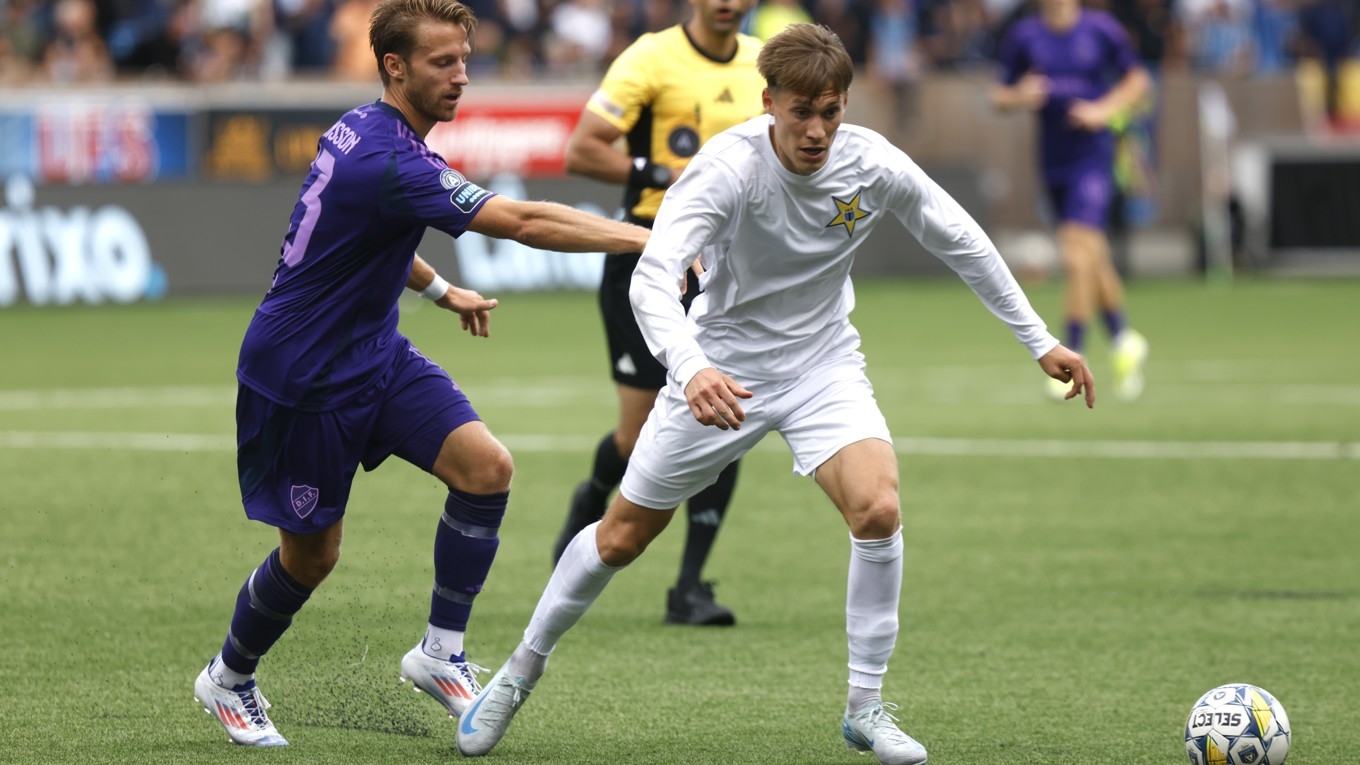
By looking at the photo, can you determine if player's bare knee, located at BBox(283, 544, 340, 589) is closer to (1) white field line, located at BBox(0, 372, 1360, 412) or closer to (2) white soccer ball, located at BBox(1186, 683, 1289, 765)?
(2) white soccer ball, located at BBox(1186, 683, 1289, 765)

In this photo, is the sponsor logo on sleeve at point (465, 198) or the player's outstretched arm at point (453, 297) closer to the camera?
the sponsor logo on sleeve at point (465, 198)

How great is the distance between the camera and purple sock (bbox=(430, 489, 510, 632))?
608 cm

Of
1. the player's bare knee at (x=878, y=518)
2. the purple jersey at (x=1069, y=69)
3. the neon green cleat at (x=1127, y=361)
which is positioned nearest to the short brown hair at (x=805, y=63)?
the player's bare knee at (x=878, y=518)

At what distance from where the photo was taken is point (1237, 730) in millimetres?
5473

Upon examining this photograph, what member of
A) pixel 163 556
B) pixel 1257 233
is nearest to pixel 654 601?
pixel 163 556

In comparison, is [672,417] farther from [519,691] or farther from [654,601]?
[654,601]

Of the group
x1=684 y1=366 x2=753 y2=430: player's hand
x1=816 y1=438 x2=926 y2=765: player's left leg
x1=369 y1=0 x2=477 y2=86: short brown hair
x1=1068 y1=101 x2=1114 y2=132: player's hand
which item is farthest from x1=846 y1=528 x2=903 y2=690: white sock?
x1=1068 y1=101 x2=1114 y2=132: player's hand

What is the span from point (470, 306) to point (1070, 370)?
6.00 feet

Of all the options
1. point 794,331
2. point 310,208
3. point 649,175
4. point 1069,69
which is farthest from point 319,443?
point 1069,69

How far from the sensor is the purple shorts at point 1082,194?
15109 millimetres

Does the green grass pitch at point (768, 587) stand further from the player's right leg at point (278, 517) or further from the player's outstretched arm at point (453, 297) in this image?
the player's outstretched arm at point (453, 297)

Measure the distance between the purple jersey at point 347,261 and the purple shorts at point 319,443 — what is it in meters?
0.05

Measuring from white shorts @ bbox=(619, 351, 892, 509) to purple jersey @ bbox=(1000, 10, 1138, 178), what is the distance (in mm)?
9989

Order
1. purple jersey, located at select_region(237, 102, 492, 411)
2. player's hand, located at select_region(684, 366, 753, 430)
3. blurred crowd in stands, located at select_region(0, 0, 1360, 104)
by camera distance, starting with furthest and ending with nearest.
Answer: blurred crowd in stands, located at select_region(0, 0, 1360, 104), purple jersey, located at select_region(237, 102, 492, 411), player's hand, located at select_region(684, 366, 753, 430)
